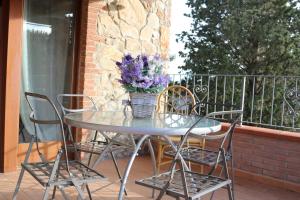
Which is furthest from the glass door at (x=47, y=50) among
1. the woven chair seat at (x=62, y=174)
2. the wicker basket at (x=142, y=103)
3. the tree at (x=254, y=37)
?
the tree at (x=254, y=37)

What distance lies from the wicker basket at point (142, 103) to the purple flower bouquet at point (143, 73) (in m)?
0.04

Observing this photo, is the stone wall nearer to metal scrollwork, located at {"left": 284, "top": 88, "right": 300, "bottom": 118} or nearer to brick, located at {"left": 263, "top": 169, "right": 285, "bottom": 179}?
metal scrollwork, located at {"left": 284, "top": 88, "right": 300, "bottom": 118}

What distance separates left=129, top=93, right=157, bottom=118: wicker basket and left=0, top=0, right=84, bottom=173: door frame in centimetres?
169

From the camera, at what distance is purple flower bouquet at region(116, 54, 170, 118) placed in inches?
90.8

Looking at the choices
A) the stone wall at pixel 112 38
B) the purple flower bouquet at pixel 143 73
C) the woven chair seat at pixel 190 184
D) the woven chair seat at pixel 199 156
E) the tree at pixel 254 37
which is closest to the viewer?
the woven chair seat at pixel 190 184

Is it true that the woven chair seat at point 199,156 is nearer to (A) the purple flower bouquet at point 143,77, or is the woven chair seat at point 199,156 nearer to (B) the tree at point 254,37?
(A) the purple flower bouquet at point 143,77

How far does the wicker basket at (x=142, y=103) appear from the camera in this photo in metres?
2.39

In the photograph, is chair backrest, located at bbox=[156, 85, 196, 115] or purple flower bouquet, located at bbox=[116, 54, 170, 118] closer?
purple flower bouquet, located at bbox=[116, 54, 170, 118]

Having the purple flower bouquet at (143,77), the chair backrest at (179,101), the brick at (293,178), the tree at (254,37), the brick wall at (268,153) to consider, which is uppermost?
the tree at (254,37)

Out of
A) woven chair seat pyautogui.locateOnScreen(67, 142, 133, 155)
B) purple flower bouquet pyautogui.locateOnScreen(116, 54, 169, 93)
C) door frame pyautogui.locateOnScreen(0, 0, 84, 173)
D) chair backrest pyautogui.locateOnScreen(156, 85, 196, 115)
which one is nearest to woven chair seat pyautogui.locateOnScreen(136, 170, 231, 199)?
purple flower bouquet pyautogui.locateOnScreen(116, 54, 169, 93)

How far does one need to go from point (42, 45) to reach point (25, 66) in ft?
1.01

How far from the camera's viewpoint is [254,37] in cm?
1325

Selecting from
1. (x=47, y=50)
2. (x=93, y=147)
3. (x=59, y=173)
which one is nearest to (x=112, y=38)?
(x=47, y=50)

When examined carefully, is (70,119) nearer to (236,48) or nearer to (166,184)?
(166,184)
